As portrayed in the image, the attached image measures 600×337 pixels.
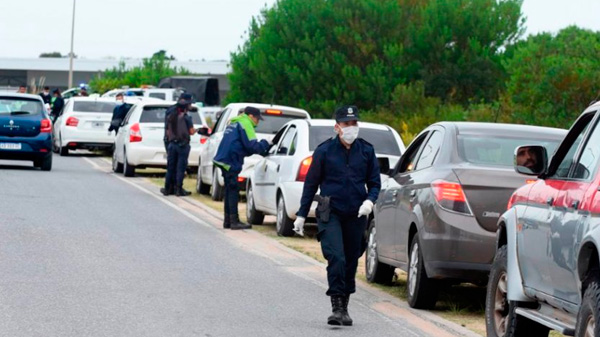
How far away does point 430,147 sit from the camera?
42.1 ft

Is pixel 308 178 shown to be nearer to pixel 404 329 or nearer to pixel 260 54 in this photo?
pixel 404 329

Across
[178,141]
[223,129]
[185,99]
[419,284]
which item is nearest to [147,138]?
[178,141]

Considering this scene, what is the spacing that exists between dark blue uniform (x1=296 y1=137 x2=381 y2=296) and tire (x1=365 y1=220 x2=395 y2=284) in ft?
8.14

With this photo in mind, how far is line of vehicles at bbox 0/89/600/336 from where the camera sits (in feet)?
27.0

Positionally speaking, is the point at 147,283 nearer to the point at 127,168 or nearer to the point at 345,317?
the point at 345,317

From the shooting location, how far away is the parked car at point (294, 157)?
736 inches

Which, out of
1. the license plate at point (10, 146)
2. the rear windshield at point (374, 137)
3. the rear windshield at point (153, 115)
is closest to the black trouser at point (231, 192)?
the rear windshield at point (374, 137)

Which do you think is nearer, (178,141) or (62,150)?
(178,141)

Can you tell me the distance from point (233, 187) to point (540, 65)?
27932 mm

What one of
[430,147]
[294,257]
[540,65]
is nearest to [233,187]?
[294,257]

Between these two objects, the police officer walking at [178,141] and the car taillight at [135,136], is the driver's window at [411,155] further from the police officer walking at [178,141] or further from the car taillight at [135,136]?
the car taillight at [135,136]

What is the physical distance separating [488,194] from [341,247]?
4.15 feet

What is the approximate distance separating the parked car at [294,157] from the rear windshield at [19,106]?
491 inches

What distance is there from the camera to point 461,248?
11.6 metres
